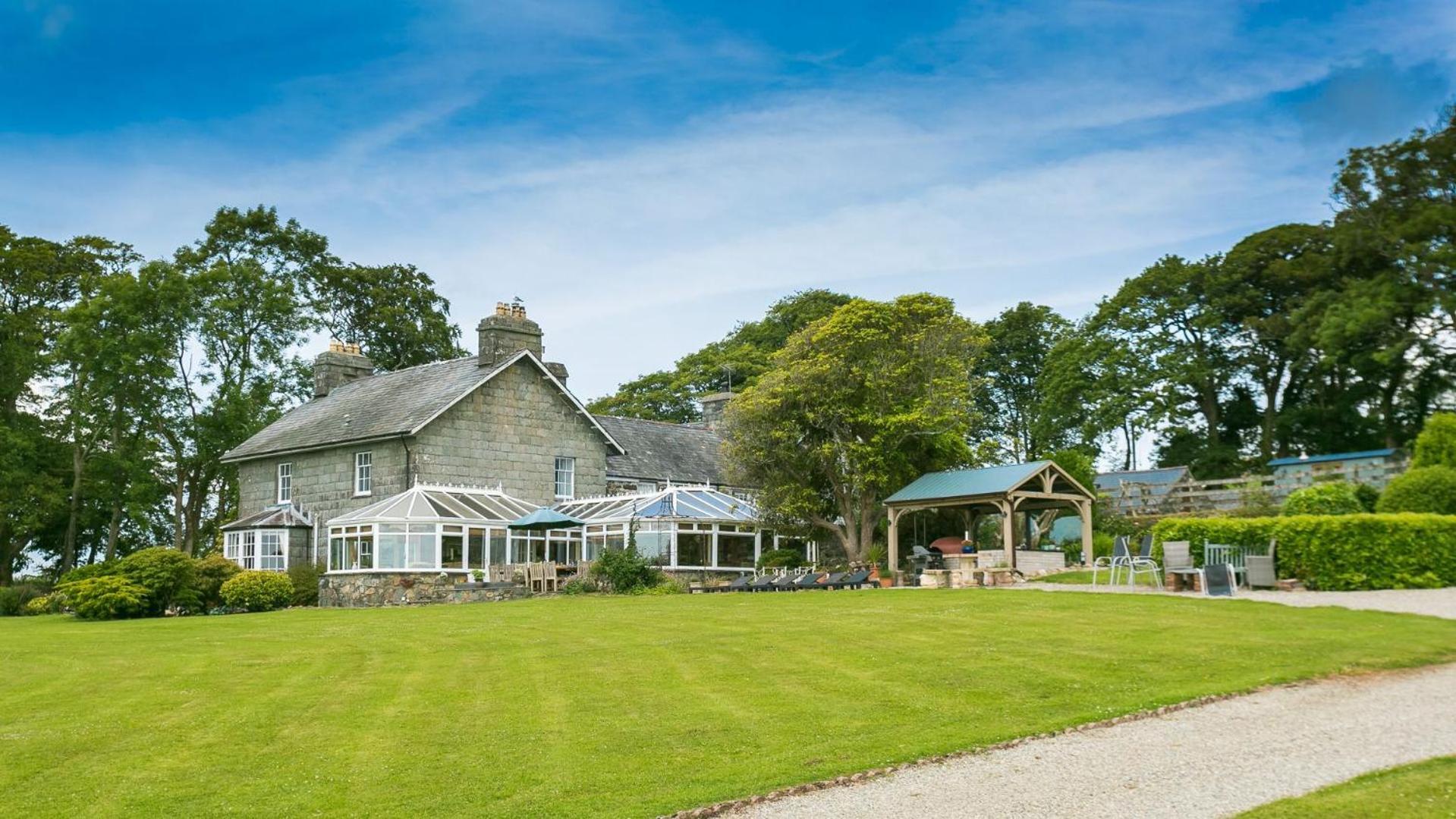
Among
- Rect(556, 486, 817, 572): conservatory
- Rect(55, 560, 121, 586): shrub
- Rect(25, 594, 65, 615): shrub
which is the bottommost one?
Rect(25, 594, 65, 615): shrub

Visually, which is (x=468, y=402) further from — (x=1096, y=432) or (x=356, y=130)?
(x=1096, y=432)

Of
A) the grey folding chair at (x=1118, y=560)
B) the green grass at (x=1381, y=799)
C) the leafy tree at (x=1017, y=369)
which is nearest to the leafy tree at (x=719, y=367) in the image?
the leafy tree at (x=1017, y=369)

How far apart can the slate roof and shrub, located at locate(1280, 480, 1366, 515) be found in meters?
17.6

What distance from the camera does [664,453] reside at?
134 ft

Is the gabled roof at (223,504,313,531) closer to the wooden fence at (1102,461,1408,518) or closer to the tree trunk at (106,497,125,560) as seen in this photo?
the tree trunk at (106,497,125,560)

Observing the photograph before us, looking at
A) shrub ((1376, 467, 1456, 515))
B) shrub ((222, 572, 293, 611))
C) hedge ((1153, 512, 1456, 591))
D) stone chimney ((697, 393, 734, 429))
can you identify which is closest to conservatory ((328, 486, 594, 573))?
shrub ((222, 572, 293, 611))

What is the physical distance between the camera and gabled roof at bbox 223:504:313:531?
3491cm

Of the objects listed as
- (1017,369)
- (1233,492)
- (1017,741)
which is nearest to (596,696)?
(1017,741)

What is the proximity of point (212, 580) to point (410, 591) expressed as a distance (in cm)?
464

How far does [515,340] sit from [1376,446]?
3038 cm

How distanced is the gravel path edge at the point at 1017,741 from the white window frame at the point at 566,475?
85.2 feet

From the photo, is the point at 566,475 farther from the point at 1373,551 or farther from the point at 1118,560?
the point at 1373,551

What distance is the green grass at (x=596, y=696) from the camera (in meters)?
9.15

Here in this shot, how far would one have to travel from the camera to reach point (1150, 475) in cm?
4834
